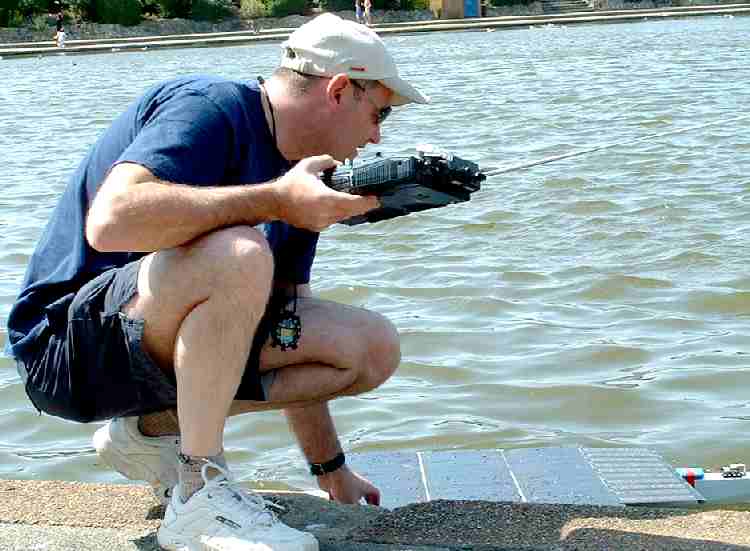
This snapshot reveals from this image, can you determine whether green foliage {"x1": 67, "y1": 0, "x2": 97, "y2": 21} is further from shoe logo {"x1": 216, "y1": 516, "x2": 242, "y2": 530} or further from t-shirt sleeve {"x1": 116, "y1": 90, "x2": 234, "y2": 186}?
shoe logo {"x1": 216, "y1": 516, "x2": 242, "y2": 530}

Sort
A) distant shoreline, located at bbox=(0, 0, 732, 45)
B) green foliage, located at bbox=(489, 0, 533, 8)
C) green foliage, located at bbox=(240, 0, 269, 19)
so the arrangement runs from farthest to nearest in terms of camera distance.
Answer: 1. green foliage, located at bbox=(489, 0, 533, 8)
2. green foliage, located at bbox=(240, 0, 269, 19)
3. distant shoreline, located at bbox=(0, 0, 732, 45)

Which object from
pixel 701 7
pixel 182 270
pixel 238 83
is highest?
pixel 238 83

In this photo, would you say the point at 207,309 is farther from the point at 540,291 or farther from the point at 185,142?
the point at 540,291

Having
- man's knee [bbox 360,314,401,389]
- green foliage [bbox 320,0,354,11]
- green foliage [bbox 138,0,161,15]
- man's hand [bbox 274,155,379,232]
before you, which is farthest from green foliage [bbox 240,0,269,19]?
man's hand [bbox 274,155,379,232]

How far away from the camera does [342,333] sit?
10.4ft

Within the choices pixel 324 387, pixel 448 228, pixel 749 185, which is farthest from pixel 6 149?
pixel 324 387

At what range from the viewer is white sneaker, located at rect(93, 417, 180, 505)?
312 centimetres

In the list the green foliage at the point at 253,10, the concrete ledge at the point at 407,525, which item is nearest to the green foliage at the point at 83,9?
the green foliage at the point at 253,10

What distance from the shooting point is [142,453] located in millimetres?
3131

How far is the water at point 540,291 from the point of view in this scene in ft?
16.2

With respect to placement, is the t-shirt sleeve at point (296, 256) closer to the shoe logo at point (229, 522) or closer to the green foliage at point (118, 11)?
the shoe logo at point (229, 522)

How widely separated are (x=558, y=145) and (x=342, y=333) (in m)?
8.92

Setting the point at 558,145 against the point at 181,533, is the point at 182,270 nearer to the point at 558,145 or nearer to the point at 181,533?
the point at 181,533

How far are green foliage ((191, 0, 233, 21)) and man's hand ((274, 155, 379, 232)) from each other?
151 feet
